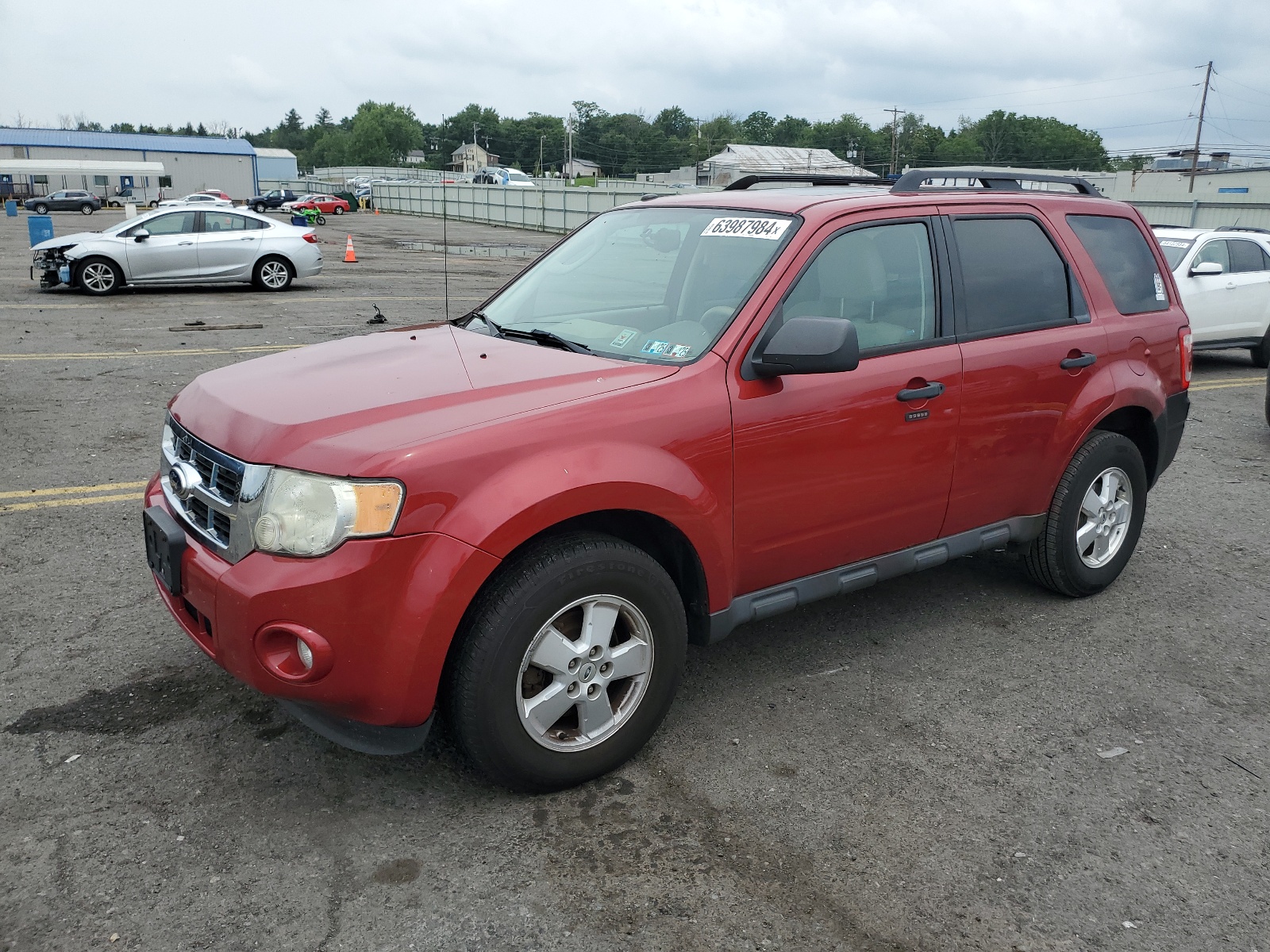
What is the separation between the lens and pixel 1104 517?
493cm

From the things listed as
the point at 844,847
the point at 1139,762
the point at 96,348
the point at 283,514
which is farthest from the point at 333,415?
the point at 96,348

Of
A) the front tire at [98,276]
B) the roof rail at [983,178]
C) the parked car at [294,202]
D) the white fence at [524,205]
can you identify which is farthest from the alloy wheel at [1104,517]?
the parked car at [294,202]

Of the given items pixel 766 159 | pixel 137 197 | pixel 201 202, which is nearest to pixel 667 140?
pixel 766 159

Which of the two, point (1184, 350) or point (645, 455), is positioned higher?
point (1184, 350)

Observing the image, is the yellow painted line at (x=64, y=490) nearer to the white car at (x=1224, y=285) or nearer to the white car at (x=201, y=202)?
the white car at (x=1224, y=285)

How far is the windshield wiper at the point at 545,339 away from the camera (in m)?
3.66

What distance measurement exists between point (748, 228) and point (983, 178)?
4.87ft

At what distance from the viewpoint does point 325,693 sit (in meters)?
2.82

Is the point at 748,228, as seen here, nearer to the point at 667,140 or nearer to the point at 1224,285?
the point at 1224,285

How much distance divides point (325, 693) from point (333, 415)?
797mm


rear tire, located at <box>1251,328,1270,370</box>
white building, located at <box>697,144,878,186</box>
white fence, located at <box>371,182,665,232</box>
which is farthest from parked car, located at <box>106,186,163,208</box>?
rear tire, located at <box>1251,328,1270,370</box>

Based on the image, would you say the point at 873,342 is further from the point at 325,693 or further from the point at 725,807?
the point at 325,693

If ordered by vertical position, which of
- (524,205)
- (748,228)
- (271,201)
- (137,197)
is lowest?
(748,228)

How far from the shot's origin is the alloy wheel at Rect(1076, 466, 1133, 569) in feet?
15.9
